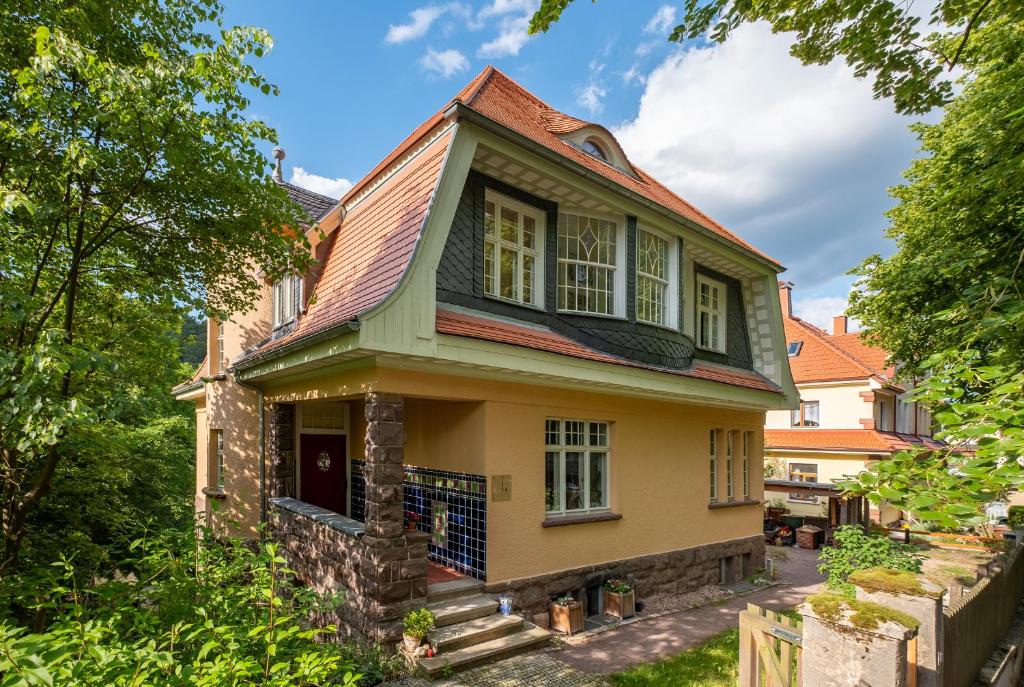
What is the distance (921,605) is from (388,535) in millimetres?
5183

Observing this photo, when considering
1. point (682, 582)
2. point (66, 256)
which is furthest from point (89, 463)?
point (682, 582)

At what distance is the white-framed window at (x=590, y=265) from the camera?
8570 mm

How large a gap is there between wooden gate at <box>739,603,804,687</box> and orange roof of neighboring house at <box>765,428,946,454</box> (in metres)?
19.0

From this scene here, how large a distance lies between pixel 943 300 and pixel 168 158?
13709mm

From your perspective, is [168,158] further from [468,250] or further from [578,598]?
[578,598]

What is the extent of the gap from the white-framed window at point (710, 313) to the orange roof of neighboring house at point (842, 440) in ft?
41.4

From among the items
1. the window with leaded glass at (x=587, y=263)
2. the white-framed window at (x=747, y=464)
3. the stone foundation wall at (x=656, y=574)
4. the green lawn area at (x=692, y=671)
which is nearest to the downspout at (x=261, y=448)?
the stone foundation wall at (x=656, y=574)

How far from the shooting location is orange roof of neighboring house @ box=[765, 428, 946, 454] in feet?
66.8

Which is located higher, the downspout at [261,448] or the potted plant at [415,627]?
the downspout at [261,448]

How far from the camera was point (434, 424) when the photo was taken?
28.0ft

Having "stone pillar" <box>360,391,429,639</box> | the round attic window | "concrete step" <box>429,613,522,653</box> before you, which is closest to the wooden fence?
"concrete step" <box>429,613,522,653</box>

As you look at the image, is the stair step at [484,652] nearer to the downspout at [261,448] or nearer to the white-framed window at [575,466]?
the white-framed window at [575,466]

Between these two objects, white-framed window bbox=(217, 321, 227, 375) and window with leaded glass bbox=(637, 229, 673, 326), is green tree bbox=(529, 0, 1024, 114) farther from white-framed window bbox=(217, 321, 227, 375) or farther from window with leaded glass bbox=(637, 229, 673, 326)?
white-framed window bbox=(217, 321, 227, 375)

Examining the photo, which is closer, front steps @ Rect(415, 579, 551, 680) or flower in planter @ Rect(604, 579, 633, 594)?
front steps @ Rect(415, 579, 551, 680)
